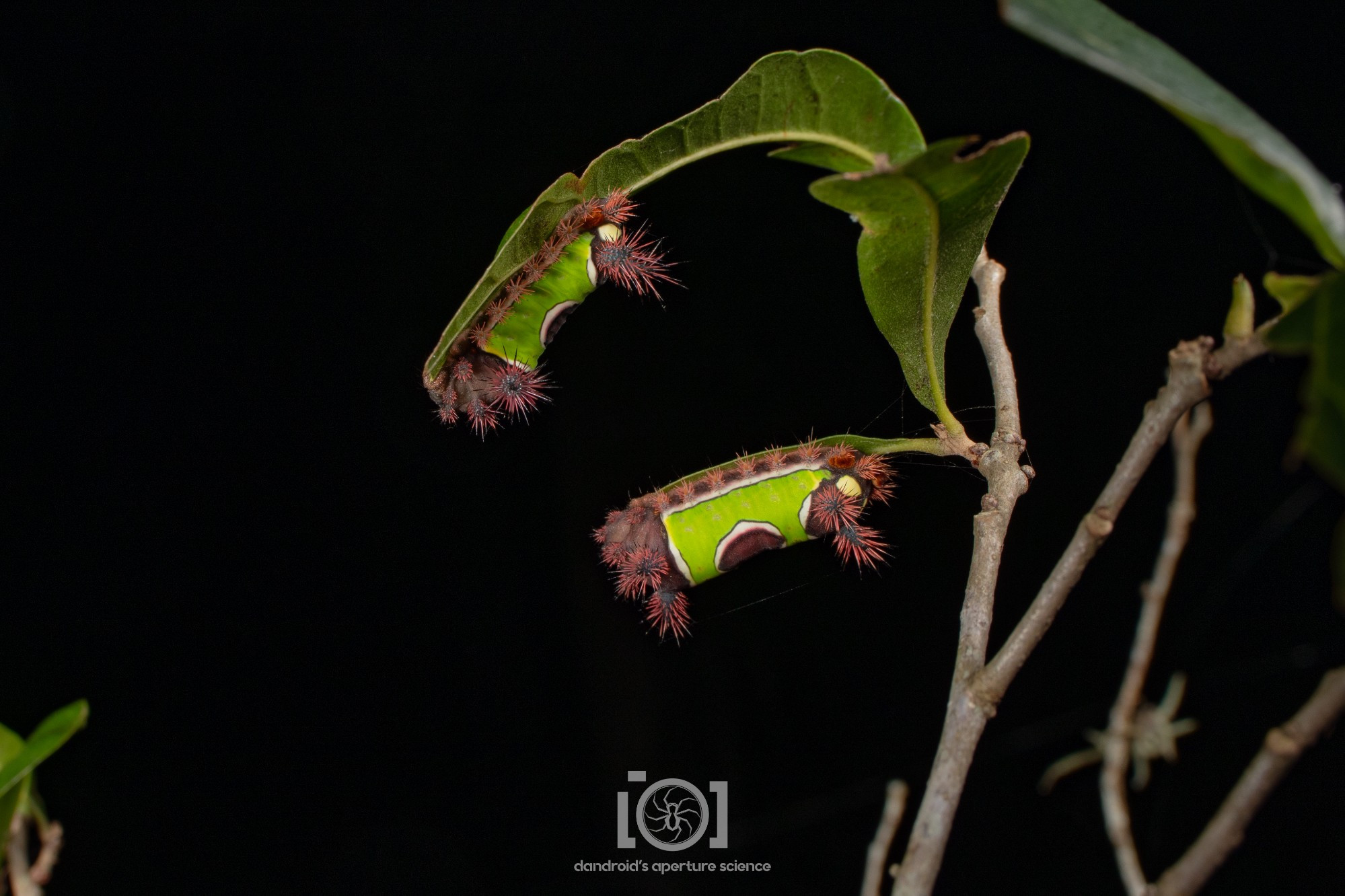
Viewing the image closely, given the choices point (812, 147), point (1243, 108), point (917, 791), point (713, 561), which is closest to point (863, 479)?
point (713, 561)

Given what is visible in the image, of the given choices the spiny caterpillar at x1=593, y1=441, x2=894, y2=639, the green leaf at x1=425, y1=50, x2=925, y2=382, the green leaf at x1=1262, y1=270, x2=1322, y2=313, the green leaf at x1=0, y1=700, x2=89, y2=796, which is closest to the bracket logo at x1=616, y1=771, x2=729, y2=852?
the spiny caterpillar at x1=593, y1=441, x2=894, y2=639

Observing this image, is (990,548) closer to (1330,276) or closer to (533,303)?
(1330,276)

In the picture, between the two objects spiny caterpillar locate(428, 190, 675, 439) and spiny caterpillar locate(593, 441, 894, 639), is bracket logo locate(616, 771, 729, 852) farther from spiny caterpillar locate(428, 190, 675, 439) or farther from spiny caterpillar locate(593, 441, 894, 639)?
spiny caterpillar locate(428, 190, 675, 439)

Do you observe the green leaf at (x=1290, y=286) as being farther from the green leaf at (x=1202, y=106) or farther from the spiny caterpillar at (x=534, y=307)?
the spiny caterpillar at (x=534, y=307)

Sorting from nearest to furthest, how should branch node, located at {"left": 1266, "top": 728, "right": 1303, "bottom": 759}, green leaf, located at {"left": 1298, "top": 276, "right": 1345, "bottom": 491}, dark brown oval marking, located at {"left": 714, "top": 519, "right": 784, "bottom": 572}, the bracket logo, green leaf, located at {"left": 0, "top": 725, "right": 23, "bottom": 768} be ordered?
green leaf, located at {"left": 1298, "top": 276, "right": 1345, "bottom": 491} < branch node, located at {"left": 1266, "top": 728, "right": 1303, "bottom": 759} < dark brown oval marking, located at {"left": 714, "top": 519, "right": 784, "bottom": 572} < green leaf, located at {"left": 0, "top": 725, "right": 23, "bottom": 768} < the bracket logo

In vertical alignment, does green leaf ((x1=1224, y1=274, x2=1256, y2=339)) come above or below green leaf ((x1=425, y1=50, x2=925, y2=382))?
below

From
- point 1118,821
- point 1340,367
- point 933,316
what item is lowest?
point 1118,821

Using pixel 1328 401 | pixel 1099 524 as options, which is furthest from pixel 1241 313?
pixel 1328 401
